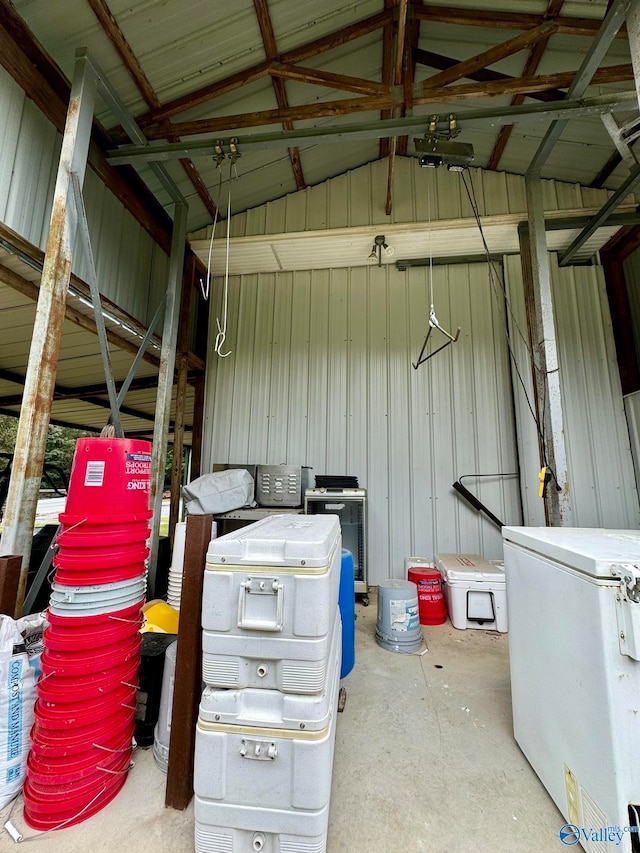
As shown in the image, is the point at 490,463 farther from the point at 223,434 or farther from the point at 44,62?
the point at 44,62

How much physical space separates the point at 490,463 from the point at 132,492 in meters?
3.80

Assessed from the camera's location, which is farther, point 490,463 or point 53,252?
point 490,463

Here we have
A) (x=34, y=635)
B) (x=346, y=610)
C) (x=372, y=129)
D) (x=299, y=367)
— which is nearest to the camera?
(x=34, y=635)

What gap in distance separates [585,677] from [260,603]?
103 centimetres

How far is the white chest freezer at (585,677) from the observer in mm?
952

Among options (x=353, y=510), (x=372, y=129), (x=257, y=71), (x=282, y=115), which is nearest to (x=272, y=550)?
(x=353, y=510)

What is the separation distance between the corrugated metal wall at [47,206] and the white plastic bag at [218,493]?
5.97ft

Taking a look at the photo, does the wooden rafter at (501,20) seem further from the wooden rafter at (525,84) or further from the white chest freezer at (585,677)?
the white chest freezer at (585,677)

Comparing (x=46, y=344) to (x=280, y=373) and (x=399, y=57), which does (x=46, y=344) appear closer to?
(x=280, y=373)

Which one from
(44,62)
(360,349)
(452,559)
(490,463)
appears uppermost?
(44,62)

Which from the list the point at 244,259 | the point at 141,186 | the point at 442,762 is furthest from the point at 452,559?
the point at 141,186

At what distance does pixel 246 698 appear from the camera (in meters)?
1.05

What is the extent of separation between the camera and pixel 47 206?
244 centimetres

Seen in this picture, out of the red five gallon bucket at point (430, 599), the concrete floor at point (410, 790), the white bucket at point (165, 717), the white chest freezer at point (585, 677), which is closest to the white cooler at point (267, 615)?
the white bucket at point (165, 717)
